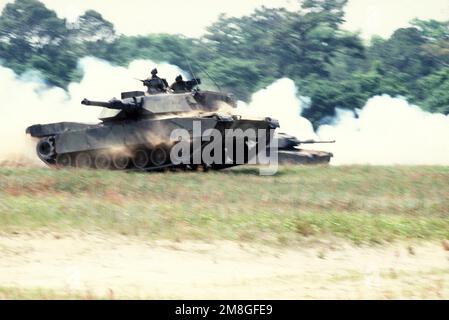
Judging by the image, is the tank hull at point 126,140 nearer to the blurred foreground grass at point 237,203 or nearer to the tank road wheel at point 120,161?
the tank road wheel at point 120,161

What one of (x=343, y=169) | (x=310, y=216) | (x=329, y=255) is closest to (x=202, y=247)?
(x=329, y=255)

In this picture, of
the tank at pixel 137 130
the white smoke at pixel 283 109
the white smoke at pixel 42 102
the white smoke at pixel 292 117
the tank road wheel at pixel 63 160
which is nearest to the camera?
the tank at pixel 137 130

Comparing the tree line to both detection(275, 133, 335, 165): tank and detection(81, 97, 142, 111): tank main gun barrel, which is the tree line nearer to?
detection(275, 133, 335, 165): tank

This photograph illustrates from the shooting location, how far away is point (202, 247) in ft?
45.1

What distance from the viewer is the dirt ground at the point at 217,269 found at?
1098 cm

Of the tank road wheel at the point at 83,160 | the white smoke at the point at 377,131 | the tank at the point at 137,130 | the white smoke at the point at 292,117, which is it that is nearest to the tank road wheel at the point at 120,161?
the tank at the point at 137,130

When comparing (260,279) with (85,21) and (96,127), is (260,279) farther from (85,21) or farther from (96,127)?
(85,21)

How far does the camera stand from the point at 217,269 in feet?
40.5

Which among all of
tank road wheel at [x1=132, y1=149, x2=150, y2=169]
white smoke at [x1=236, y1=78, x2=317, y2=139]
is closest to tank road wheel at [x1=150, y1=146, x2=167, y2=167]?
tank road wheel at [x1=132, y1=149, x2=150, y2=169]

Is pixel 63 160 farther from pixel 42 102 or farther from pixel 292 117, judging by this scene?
pixel 292 117

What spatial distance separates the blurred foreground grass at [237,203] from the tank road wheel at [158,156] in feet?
4.55

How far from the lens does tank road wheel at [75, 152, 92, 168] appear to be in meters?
28.3

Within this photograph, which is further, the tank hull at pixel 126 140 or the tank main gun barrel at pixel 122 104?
the tank main gun barrel at pixel 122 104

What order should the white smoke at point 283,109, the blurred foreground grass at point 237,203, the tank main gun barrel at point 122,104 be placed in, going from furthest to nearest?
the white smoke at point 283,109 → the tank main gun barrel at point 122,104 → the blurred foreground grass at point 237,203
